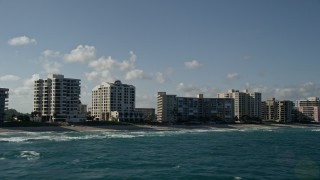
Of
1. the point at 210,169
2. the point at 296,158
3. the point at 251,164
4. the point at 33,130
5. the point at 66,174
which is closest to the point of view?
the point at 66,174

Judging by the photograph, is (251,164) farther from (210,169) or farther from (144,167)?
(144,167)

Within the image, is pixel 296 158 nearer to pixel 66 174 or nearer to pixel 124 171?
pixel 124 171

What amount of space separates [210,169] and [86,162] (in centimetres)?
1676

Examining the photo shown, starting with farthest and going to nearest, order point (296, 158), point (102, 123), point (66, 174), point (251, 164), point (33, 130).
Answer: point (102, 123), point (33, 130), point (296, 158), point (251, 164), point (66, 174)

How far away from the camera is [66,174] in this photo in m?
46.9

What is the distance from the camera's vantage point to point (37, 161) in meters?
58.6

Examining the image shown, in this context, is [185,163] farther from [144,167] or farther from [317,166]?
[317,166]

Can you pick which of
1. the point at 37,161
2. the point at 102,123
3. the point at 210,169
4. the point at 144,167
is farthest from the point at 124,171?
the point at 102,123

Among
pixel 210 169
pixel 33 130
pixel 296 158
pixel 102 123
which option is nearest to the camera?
pixel 210 169

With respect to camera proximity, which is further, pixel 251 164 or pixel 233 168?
pixel 251 164

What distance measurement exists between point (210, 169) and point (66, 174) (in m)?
16.2

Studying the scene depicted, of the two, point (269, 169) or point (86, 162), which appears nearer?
point (269, 169)

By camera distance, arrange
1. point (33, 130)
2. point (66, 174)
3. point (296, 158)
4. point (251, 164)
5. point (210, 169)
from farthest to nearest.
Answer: point (33, 130)
point (296, 158)
point (251, 164)
point (210, 169)
point (66, 174)

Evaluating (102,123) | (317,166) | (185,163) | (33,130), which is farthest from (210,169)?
(102,123)
